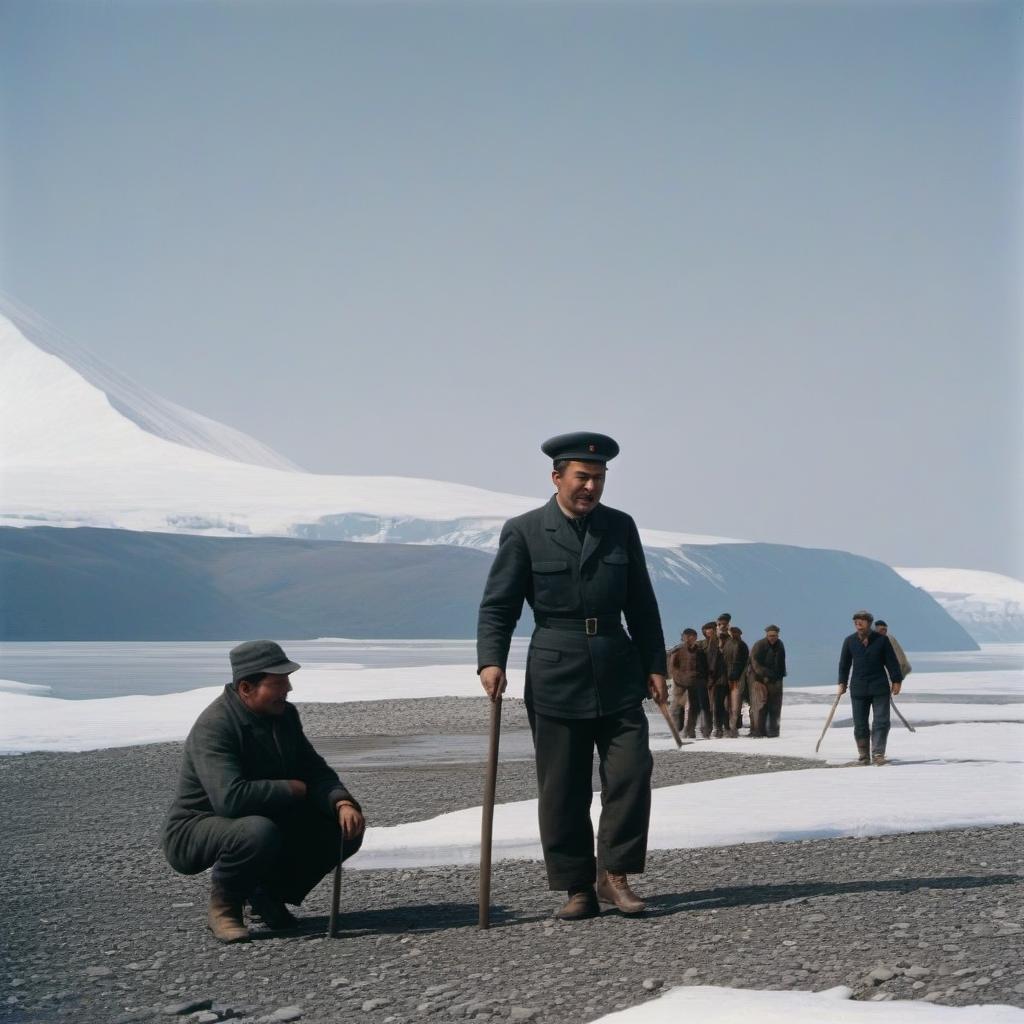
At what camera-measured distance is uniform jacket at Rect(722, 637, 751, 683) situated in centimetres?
1941

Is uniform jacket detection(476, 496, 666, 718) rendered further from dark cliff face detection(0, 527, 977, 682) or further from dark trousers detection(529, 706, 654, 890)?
dark cliff face detection(0, 527, 977, 682)

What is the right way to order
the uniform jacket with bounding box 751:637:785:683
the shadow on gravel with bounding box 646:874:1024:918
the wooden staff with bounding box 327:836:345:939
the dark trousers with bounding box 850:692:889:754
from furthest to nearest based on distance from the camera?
1. the uniform jacket with bounding box 751:637:785:683
2. the dark trousers with bounding box 850:692:889:754
3. the shadow on gravel with bounding box 646:874:1024:918
4. the wooden staff with bounding box 327:836:345:939

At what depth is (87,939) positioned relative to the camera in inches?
227

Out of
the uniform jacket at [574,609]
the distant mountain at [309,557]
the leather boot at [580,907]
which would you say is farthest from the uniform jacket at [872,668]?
the distant mountain at [309,557]

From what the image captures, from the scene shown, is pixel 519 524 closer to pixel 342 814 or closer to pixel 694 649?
pixel 342 814

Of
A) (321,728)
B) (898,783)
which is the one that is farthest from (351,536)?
(898,783)

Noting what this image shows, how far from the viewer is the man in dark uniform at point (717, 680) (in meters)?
19.5

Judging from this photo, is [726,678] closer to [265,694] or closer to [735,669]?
[735,669]

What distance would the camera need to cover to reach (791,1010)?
4.06 metres

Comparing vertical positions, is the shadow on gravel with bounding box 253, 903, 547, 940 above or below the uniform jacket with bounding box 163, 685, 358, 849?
below

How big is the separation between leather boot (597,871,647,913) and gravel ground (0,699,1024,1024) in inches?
2.7

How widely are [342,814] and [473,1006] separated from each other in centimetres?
138

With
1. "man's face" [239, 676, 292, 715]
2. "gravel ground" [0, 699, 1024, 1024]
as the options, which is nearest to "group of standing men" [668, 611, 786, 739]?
"gravel ground" [0, 699, 1024, 1024]

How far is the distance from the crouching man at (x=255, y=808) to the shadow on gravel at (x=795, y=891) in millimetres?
1372
